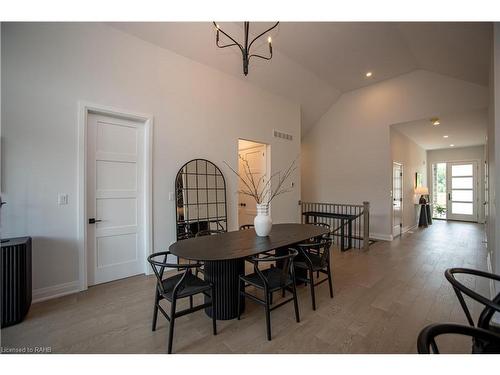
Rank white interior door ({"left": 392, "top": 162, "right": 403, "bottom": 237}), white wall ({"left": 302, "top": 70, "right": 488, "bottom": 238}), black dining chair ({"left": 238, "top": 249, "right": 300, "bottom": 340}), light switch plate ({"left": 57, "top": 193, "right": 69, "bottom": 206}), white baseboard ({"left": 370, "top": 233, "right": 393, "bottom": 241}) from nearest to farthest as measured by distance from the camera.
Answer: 1. black dining chair ({"left": 238, "top": 249, "right": 300, "bottom": 340})
2. light switch plate ({"left": 57, "top": 193, "right": 69, "bottom": 206})
3. white wall ({"left": 302, "top": 70, "right": 488, "bottom": 238})
4. white baseboard ({"left": 370, "top": 233, "right": 393, "bottom": 241})
5. white interior door ({"left": 392, "top": 162, "right": 403, "bottom": 237})

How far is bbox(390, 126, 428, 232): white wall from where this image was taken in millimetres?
5800

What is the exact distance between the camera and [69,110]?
2643 millimetres

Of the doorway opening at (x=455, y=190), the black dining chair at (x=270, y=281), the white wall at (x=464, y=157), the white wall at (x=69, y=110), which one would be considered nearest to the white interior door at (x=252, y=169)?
the white wall at (x=69, y=110)

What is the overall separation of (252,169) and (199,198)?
5.80 ft

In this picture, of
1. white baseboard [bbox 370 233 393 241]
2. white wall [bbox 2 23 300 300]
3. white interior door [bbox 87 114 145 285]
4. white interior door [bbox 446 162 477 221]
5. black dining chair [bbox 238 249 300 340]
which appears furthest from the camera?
white interior door [bbox 446 162 477 221]

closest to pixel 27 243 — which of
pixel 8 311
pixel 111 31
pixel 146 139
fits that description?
pixel 8 311

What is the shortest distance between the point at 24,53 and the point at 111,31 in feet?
3.24

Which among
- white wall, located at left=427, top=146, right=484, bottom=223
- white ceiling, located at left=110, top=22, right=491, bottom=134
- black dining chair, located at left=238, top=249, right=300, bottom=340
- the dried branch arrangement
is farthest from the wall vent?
white wall, located at left=427, top=146, right=484, bottom=223

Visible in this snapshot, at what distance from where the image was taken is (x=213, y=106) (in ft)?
12.8

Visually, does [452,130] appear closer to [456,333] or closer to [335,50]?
[335,50]

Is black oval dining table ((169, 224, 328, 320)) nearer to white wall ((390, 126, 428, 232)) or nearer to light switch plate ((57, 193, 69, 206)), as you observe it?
light switch plate ((57, 193, 69, 206))

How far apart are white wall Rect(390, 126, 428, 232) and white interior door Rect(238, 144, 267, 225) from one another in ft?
10.4
